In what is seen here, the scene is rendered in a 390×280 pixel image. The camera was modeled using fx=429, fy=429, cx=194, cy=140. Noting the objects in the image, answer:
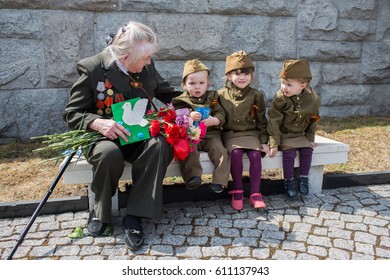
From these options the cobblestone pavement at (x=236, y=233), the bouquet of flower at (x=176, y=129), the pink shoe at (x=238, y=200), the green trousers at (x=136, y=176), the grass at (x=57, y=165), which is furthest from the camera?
the grass at (x=57, y=165)

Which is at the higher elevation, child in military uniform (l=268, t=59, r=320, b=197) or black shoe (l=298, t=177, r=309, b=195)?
child in military uniform (l=268, t=59, r=320, b=197)

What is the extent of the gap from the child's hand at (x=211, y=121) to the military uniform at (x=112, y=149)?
473mm

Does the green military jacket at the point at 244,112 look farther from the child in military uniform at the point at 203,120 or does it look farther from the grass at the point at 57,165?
the grass at the point at 57,165

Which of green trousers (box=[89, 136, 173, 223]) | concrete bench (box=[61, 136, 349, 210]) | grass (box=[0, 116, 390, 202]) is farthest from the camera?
grass (box=[0, 116, 390, 202])

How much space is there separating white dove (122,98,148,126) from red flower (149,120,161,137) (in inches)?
2.4

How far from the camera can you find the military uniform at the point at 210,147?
316 centimetres

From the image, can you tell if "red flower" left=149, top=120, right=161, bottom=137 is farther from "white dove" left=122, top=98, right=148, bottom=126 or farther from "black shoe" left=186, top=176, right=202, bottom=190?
"black shoe" left=186, top=176, right=202, bottom=190

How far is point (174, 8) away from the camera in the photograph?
507cm

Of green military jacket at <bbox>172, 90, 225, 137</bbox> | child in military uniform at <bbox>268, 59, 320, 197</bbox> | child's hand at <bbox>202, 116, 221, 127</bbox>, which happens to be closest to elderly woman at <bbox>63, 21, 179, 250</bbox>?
green military jacket at <bbox>172, 90, 225, 137</bbox>

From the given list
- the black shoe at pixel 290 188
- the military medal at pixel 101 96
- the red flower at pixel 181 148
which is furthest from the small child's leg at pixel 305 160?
the military medal at pixel 101 96

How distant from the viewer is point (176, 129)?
2.93 meters

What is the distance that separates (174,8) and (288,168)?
2591 mm

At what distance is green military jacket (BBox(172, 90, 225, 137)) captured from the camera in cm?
342

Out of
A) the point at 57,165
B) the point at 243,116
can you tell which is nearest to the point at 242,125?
the point at 243,116
